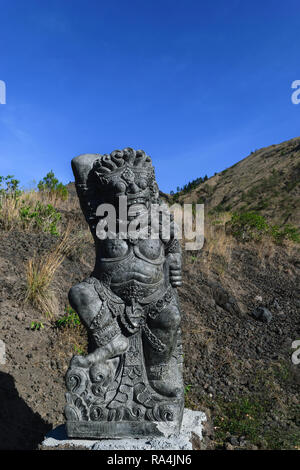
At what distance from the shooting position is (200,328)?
619 cm

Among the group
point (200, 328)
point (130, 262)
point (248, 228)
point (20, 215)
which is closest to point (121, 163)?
point (130, 262)

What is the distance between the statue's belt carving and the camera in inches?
107

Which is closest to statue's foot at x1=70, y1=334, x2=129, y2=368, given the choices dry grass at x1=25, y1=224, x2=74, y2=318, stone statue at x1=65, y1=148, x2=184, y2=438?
stone statue at x1=65, y1=148, x2=184, y2=438

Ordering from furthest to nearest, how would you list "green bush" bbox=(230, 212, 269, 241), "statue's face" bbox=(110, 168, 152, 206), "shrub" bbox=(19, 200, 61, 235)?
"green bush" bbox=(230, 212, 269, 241), "shrub" bbox=(19, 200, 61, 235), "statue's face" bbox=(110, 168, 152, 206)

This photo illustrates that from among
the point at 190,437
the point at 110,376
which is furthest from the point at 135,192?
the point at 190,437

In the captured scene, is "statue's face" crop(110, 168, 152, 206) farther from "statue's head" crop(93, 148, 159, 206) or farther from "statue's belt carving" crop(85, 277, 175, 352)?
"statue's belt carving" crop(85, 277, 175, 352)

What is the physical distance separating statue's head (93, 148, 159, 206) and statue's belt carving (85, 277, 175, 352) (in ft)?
2.17

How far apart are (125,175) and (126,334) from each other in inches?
45.5

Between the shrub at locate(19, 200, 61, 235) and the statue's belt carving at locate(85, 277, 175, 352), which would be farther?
the shrub at locate(19, 200, 61, 235)

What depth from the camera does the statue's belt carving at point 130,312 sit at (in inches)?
107

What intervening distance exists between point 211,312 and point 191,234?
11.3ft

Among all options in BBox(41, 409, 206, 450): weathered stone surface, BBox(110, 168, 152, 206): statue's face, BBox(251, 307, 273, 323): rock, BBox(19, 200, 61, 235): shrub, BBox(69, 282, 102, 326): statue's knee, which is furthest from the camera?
BBox(251, 307, 273, 323): rock
